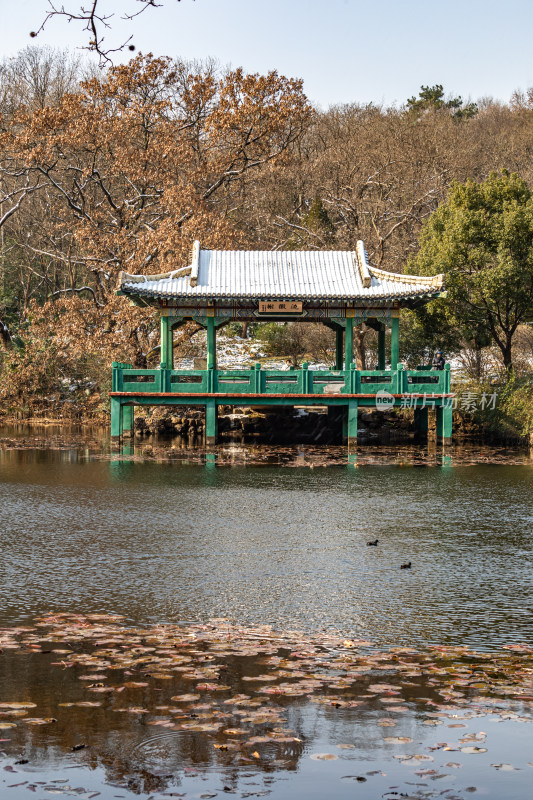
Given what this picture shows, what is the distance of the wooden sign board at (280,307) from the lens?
25906mm

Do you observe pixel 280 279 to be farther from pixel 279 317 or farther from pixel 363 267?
pixel 363 267

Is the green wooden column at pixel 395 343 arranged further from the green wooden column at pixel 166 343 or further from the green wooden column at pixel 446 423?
the green wooden column at pixel 166 343

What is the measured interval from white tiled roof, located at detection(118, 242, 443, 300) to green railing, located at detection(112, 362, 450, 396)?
2198 millimetres

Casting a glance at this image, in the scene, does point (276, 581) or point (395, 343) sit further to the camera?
point (395, 343)

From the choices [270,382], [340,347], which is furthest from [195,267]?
[340,347]

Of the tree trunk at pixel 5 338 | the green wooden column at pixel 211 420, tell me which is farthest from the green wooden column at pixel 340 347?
the tree trunk at pixel 5 338

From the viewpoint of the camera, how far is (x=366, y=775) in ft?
15.6

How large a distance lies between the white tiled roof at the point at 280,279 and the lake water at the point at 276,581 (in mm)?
5803

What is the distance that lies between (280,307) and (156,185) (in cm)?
1259

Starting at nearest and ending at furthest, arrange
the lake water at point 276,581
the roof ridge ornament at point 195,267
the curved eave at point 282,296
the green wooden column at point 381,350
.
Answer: the lake water at point 276,581
the curved eave at point 282,296
the roof ridge ornament at point 195,267
the green wooden column at point 381,350

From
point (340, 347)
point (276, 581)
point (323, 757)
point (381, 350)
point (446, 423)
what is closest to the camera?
point (323, 757)

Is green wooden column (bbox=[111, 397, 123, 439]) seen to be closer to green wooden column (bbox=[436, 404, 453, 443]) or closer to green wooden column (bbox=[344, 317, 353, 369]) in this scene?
green wooden column (bbox=[344, 317, 353, 369])

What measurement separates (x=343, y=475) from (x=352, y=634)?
1169 centimetres

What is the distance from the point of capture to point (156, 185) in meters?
35.9
